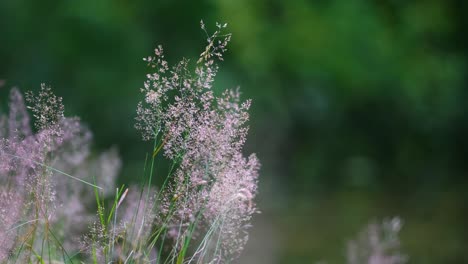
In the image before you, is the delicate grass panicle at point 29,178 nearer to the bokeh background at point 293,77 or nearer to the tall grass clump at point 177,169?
the tall grass clump at point 177,169

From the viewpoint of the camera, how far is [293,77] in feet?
38.3

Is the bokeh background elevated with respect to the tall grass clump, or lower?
elevated

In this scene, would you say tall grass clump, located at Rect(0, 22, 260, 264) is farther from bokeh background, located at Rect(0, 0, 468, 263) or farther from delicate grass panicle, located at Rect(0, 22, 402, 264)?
bokeh background, located at Rect(0, 0, 468, 263)

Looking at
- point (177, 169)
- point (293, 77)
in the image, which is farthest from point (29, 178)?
point (293, 77)

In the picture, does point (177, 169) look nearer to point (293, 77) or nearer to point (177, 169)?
point (177, 169)

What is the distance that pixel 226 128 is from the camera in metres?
2.08

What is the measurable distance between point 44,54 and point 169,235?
8.40 m

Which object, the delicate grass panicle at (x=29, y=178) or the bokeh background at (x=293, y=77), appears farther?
the bokeh background at (x=293, y=77)

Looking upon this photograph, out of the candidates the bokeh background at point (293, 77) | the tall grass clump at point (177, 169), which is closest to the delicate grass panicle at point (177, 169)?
the tall grass clump at point (177, 169)

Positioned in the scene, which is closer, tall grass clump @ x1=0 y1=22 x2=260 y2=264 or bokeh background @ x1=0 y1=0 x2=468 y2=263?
tall grass clump @ x1=0 y1=22 x2=260 y2=264

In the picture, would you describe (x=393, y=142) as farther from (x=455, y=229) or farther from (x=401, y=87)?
(x=455, y=229)

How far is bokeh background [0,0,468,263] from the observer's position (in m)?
10.0

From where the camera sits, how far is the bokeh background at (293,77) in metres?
10.0

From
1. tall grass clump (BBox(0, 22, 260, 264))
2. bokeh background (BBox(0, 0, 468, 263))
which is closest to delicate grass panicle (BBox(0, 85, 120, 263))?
tall grass clump (BBox(0, 22, 260, 264))
